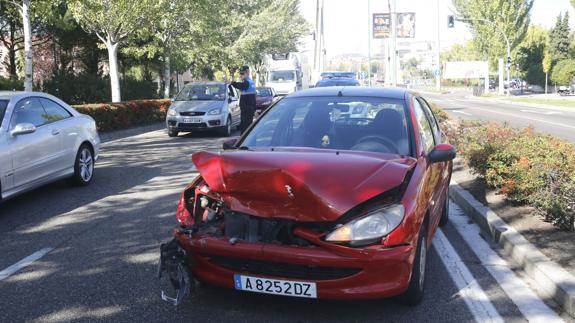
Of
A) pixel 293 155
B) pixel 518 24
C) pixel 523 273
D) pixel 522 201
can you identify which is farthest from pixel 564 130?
pixel 518 24

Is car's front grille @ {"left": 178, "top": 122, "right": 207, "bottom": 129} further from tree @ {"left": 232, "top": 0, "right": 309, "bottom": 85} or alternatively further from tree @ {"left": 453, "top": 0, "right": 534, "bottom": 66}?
tree @ {"left": 453, "top": 0, "right": 534, "bottom": 66}

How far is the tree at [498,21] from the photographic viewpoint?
58188 mm

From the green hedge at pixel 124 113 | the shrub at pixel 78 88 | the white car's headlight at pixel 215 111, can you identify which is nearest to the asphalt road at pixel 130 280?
the white car's headlight at pixel 215 111

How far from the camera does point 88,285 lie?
4.29m

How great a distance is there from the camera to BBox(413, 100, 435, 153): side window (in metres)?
4.91

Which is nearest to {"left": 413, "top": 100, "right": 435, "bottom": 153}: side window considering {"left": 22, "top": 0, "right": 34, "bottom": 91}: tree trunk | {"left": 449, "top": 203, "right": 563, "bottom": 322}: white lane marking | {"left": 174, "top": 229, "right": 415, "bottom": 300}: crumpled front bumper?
{"left": 449, "top": 203, "right": 563, "bottom": 322}: white lane marking

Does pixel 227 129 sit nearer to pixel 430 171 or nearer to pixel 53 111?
pixel 53 111

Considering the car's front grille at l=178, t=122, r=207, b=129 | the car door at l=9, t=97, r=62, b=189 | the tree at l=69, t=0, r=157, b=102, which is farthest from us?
the tree at l=69, t=0, r=157, b=102

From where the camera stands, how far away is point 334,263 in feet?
10.9

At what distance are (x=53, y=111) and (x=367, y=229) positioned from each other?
6.08m

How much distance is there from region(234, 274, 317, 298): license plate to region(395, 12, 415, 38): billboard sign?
65.1m

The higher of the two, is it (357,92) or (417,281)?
(357,92)

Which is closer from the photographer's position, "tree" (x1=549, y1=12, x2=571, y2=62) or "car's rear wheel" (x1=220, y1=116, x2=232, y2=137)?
"car's rear wheel" (x1=220, y1=116, x2=232, y2=137)

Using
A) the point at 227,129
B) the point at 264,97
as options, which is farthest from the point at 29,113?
the point at 264,97
